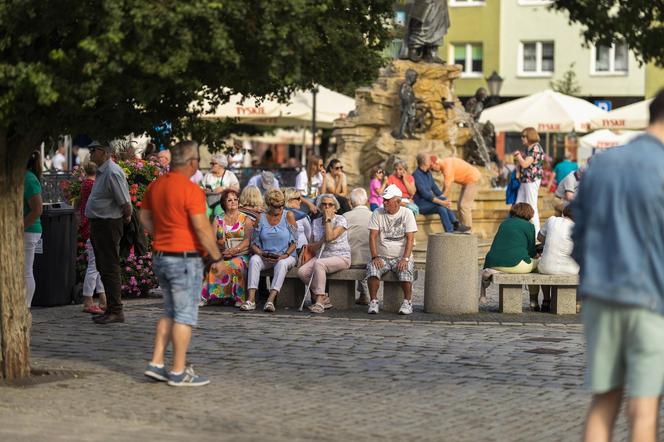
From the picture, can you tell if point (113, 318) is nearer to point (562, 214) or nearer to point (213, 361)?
point (213, 361)

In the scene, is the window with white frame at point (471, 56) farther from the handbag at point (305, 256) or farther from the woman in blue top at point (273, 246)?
the woman in blue top at point (273, 246)

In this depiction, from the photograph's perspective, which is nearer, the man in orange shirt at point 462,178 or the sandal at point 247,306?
the sandal at point 247,306

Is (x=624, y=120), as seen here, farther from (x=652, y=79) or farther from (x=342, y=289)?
(x=652, y=79)

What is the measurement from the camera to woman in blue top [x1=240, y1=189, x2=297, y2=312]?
1638 cm

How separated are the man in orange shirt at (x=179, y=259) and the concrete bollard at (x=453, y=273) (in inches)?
208

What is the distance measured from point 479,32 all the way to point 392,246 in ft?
168

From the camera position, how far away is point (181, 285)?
1076 cm

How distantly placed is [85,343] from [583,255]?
7.23 meters

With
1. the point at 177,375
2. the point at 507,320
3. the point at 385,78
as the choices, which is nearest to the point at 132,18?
the point at 177,375

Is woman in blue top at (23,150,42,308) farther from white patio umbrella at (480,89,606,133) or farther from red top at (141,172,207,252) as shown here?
white patio umbrella at (480,89,606,133)

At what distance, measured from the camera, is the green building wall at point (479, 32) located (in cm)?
6619

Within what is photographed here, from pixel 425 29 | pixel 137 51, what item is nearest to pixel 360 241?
pixel 137 51

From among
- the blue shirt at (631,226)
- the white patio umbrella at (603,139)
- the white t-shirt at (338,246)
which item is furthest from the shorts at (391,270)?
the white patio umbrella at (603,139)

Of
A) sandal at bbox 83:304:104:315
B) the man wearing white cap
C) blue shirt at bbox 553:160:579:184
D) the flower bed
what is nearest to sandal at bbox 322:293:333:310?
the man wearing white cap
